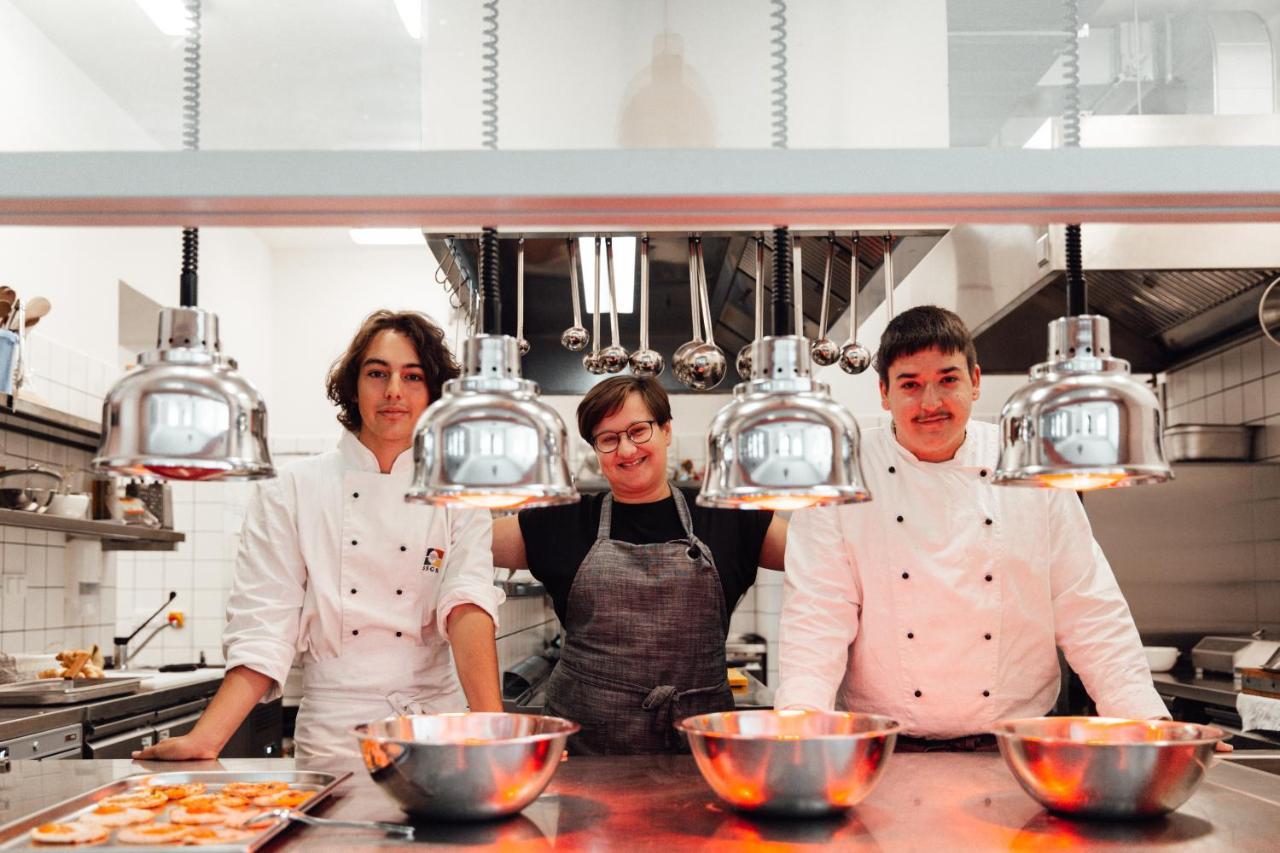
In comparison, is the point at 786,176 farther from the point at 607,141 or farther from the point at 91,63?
the point at 91,63

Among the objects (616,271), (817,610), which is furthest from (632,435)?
(616,271)

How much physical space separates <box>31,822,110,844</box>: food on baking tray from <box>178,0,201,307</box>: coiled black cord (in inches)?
24.5

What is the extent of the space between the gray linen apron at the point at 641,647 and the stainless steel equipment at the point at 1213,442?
89.1 inches

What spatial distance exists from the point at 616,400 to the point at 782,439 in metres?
1.45

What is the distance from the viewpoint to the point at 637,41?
1.67 meters

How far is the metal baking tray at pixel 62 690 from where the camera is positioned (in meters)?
3.79

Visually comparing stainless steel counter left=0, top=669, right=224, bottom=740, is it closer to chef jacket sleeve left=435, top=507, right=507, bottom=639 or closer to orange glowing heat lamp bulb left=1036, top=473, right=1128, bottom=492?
chef jacket sleeve left=435, top=507, right=507, bottom=639

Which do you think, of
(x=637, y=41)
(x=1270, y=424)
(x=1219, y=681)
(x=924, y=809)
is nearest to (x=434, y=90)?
(x=637, y=41)

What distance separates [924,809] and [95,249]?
5.21 metres

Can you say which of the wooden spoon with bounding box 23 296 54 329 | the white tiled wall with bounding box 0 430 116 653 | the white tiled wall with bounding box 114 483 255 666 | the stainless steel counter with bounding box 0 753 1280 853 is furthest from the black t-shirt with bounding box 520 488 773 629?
the white tiled wall with bounding box 114 483 255 666

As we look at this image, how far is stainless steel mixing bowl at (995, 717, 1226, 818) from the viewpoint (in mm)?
1436

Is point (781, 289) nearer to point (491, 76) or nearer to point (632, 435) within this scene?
point (491, 76)

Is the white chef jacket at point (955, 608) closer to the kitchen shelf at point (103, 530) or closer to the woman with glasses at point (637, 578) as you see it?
the woman with glasses at point (637, 578)

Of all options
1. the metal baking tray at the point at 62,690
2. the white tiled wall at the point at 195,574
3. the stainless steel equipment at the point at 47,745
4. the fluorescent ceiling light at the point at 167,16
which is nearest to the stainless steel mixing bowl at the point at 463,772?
the stainless steel equipment at the point at 47,745
